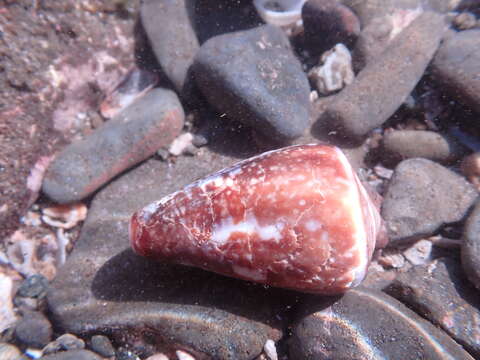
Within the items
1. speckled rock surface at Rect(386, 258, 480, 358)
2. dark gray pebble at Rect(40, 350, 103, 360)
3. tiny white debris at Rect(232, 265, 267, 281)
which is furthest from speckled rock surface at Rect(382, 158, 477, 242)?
dark gray pebble at Rect(40, 350, 103, 360)

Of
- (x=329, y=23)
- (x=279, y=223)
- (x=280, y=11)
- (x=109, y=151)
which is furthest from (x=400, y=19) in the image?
(x=109, y=151)

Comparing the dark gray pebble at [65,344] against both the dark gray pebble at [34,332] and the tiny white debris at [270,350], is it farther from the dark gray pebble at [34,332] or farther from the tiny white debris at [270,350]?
the tiny white debris at [270,350]

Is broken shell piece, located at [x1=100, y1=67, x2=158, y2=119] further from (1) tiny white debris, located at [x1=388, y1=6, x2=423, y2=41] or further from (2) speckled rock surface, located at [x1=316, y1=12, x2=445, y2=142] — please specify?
(1) tiny white debris, located at [x1=388, y1=6, x2=423, y2=41]

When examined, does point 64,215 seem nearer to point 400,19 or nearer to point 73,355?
point 73,355

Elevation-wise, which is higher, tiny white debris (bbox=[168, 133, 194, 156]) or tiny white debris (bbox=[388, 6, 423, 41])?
tiny white debris (bbox=[388, 6, 423, 41])

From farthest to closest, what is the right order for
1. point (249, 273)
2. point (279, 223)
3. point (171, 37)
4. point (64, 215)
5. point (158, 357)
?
point (171, 37) → point (64, 215) → point (158, 357) → point (249, 273) → point (279, 223)
